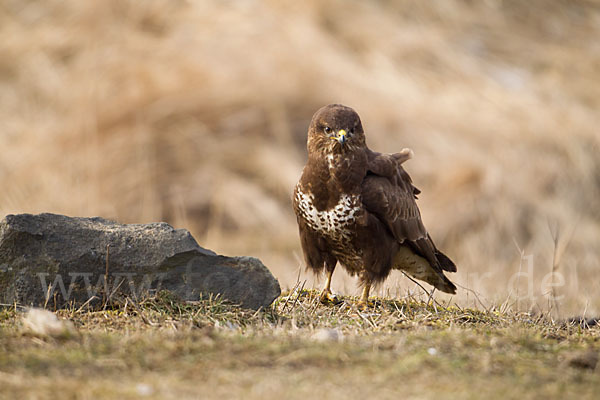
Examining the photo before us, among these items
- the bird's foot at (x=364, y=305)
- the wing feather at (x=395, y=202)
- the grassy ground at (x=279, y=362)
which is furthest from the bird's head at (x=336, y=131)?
the grassy ground at (x=279, y=362)

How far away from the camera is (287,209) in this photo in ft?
38.5

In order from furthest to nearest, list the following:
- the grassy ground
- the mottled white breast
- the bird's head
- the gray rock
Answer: the bird's head < the mottled white breast < the gray rock < the grassy ground

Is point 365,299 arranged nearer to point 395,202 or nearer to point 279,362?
point 395,202

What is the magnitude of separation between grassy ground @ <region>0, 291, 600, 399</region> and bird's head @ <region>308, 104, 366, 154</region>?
55.5 inches

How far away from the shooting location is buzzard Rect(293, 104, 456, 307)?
4.77m

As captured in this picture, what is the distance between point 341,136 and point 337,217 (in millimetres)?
520

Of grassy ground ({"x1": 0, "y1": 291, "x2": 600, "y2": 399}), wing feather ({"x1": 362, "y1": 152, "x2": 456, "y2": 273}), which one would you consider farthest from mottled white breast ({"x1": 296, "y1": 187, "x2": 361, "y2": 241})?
grassy ground ({"x1": 0, "y1": 291, "x2": 600, "y2": 399})

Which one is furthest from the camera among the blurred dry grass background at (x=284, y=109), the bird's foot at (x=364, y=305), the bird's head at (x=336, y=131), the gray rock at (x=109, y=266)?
the blurred dry grass background at (x=284, y=109)

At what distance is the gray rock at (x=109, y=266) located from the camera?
405cm

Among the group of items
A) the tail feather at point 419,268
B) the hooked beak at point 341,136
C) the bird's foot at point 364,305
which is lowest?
the bird's foot at point 364,305

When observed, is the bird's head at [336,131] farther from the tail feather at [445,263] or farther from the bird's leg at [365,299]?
the tail feather at [445,263]

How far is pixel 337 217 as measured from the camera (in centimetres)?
474

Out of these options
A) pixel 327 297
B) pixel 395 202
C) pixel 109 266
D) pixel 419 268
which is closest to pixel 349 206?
pixel 395 202

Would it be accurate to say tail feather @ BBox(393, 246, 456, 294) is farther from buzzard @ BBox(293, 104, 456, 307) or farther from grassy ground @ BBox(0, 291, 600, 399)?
grassy ground @ BBox(0, 291, 600, 399)
